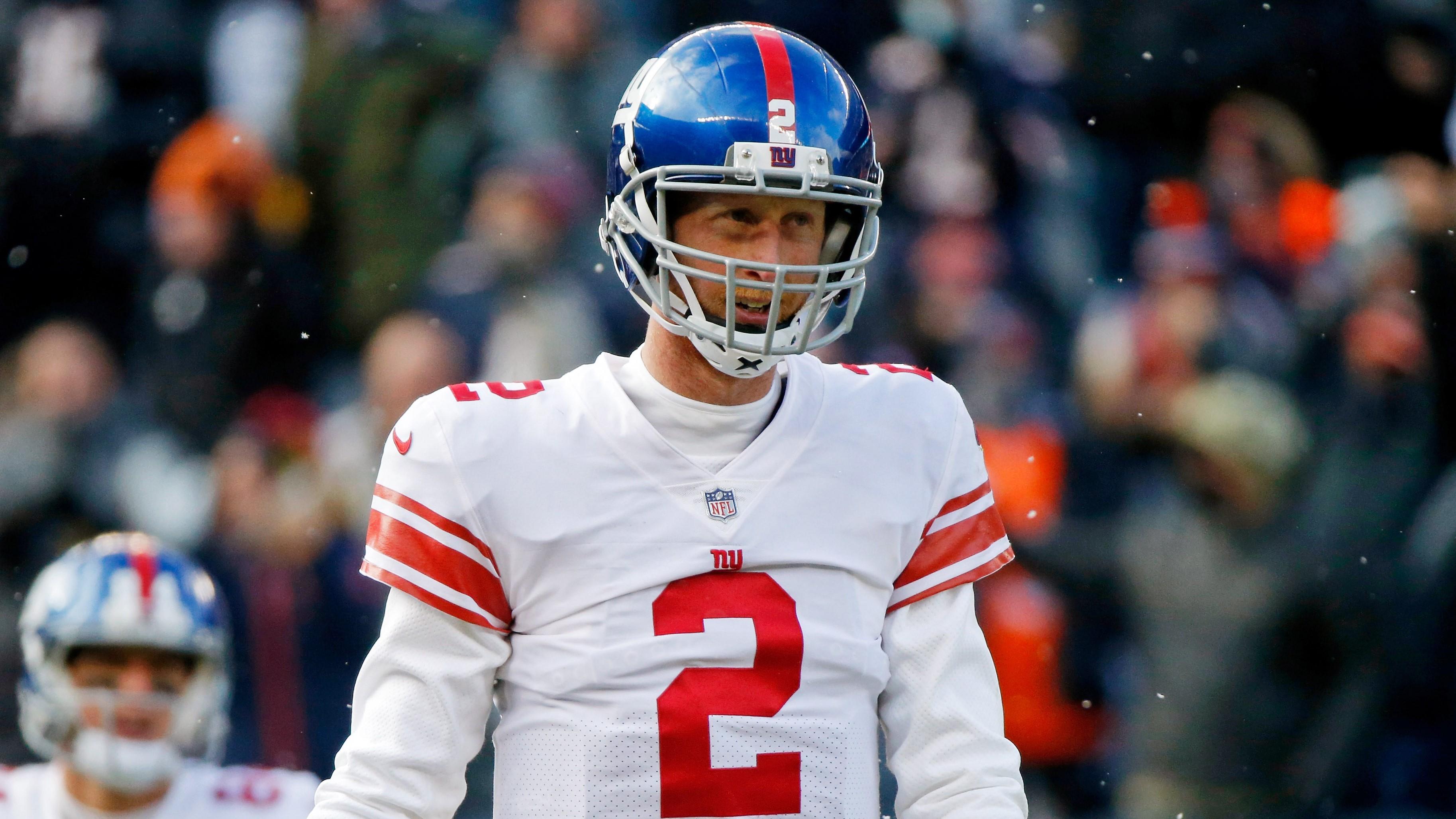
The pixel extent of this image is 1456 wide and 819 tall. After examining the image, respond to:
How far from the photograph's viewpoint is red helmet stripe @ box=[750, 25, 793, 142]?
71.2 inches

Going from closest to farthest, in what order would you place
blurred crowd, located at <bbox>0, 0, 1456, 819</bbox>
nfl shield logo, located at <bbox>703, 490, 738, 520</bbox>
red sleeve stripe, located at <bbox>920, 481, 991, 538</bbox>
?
nfl shield logo, located at <bbox>703, 490, 738, 520</bbox>
red sleeve stripe, located at <bbox>920, 481, 991, 538</bbox>
blurred crowd, located at <bbox>0, 0, 1456, 819</bbox>

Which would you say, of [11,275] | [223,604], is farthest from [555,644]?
[11,275]

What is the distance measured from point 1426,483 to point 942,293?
1.30 meters

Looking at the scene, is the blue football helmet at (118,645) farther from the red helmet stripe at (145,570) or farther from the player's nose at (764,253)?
the player's nose at (764,253)

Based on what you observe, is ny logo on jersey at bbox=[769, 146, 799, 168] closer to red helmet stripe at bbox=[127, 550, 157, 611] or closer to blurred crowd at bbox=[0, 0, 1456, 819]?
red helmet stripe at bbox=[127, 550, 157, 611]

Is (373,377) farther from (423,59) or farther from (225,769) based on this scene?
(225,769)

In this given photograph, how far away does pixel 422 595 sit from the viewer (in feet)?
5.66

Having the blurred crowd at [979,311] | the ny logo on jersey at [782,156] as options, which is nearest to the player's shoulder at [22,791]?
the blurred crowd at [979,311]

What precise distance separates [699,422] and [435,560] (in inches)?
13.3

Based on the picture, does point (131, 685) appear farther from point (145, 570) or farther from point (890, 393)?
point (890, 393)

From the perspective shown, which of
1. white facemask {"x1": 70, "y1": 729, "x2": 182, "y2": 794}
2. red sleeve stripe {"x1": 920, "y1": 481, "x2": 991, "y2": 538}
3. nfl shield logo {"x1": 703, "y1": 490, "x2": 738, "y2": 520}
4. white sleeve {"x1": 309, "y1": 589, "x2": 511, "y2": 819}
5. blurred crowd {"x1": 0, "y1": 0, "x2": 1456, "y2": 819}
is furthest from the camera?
blurred crowd {"x1": 0, "y1": 0, "x2": 1456, "y2": 819}

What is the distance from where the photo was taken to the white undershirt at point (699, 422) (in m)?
1.87

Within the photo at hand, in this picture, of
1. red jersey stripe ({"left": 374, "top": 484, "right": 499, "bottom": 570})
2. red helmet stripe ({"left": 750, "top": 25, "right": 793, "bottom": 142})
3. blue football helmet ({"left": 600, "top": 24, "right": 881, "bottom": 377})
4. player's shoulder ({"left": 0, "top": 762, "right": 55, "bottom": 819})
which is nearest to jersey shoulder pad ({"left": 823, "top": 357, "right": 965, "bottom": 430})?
blue football helmet ({"left": 600, "top": 24, "right": 881, "bottom": 377})

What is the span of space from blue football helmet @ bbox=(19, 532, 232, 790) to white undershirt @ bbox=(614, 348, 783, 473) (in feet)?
4.83
